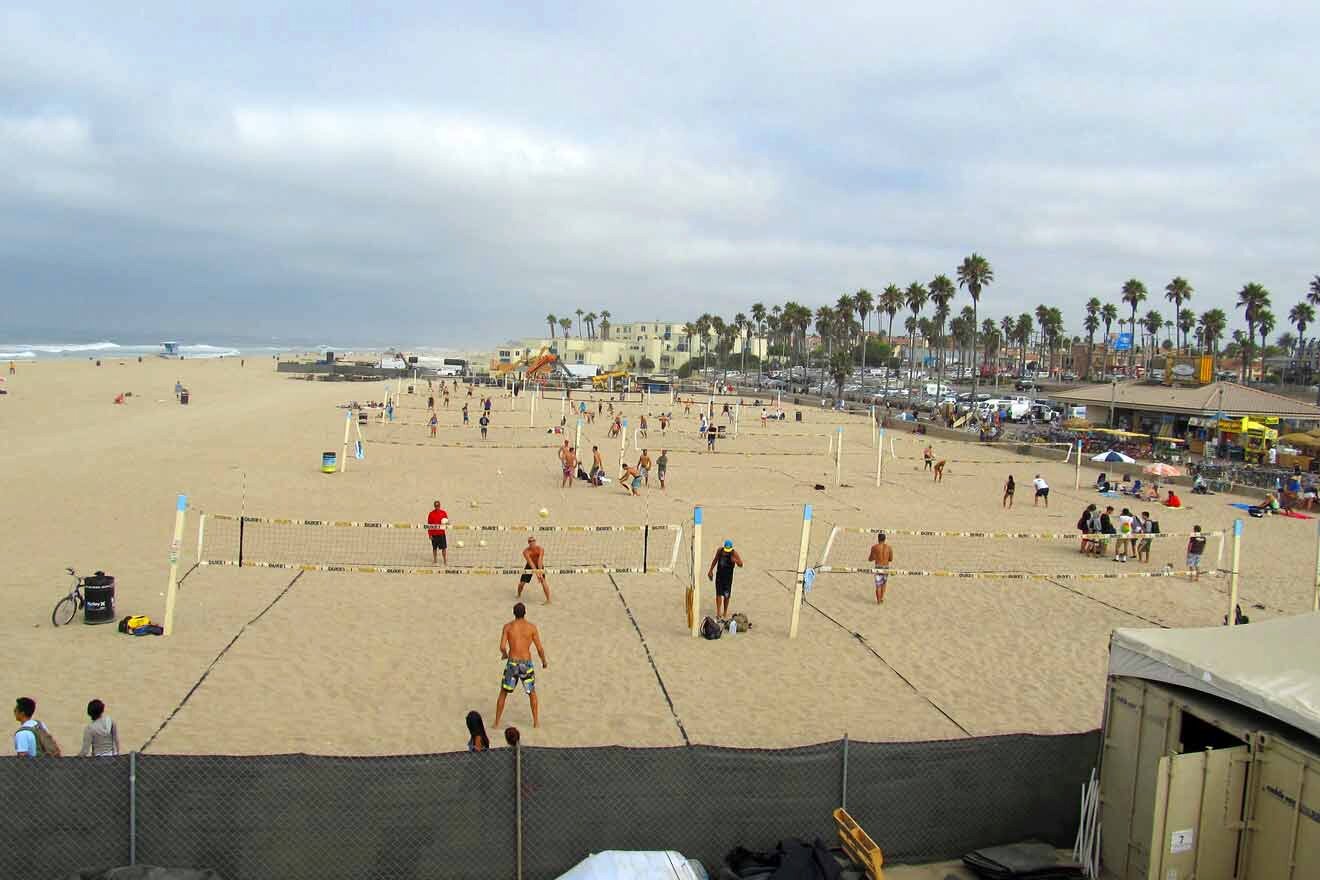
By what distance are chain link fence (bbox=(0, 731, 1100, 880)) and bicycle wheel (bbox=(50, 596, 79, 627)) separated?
6937 mm

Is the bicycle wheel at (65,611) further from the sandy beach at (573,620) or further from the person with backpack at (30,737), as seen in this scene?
the person with backpack at (30,737)

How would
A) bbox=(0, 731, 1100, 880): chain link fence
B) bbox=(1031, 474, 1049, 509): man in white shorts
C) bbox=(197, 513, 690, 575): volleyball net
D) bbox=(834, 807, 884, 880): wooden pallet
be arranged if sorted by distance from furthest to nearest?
bbox=(1031, 474, 1049, 509): man in white shorts → bbox=(197, 513, 690, 575): volleyball net → bbox=(834, 807, 884, 880): wooden pallet → bbox=(0, 731, 1100, 880): chain link fence

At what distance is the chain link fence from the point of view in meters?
5.23

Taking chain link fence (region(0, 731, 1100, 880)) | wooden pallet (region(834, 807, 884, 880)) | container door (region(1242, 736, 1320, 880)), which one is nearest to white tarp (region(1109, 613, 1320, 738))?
container door (region(1242, 736, 1320, 880))

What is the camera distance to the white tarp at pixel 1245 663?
5.55m

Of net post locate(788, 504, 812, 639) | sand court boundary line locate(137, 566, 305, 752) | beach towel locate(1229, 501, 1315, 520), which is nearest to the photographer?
sand court boundary line locate(137, 566, 305, 752)

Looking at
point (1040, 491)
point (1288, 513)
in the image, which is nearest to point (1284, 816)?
point (1040, 491)

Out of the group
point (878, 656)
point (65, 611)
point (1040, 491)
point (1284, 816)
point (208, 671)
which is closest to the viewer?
point (1284, 816)

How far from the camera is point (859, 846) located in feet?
19.2

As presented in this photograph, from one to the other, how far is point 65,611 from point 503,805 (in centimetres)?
867

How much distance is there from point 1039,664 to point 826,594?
12.5 feet

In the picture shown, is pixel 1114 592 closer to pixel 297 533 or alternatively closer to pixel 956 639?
pixel 956 639

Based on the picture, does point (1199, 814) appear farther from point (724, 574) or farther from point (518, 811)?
point (724, 574)

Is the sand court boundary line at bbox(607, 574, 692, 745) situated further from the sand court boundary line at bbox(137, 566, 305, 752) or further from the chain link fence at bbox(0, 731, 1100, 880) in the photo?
the sand court boundary line at bbox(137, 566, 305, 752)
